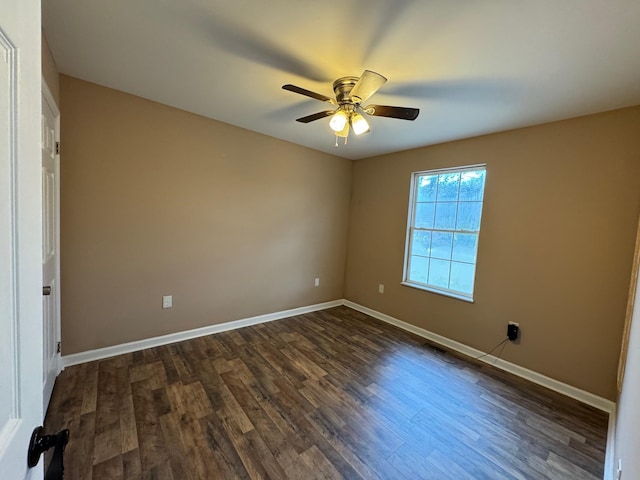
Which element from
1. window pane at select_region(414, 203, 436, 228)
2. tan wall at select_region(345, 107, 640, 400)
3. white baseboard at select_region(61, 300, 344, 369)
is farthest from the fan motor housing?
white baseboard at select_region(61, 300, 344, 369)

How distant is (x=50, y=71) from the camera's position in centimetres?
183

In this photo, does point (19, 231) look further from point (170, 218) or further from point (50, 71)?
point (170, 218)

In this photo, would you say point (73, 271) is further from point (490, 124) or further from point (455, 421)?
point (490, 124)

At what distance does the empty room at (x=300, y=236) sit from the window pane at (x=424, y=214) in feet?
0.09

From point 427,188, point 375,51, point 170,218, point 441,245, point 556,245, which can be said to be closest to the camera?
point 375,51

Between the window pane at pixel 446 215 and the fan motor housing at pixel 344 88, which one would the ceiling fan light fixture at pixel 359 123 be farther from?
the window pane at pixel 446 215

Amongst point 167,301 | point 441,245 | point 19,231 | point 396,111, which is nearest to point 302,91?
point 396,111

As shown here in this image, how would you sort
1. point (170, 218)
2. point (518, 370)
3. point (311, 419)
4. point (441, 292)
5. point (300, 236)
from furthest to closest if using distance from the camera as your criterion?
point (300, 236) < point (441, 292) < point (170, 218) < point (518, 370) < point (311, 419)

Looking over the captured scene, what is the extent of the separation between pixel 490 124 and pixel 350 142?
149 centimetres

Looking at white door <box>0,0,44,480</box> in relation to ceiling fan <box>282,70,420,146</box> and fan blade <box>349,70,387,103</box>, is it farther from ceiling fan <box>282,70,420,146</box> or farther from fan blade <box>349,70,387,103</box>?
fan blade <box>349,70,387,103</box>

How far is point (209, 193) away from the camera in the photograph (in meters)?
2.95

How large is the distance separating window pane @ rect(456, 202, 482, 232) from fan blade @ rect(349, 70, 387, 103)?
6.30 ft

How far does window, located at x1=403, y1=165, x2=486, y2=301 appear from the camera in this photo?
3.03 meters

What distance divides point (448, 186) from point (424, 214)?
0.44m
